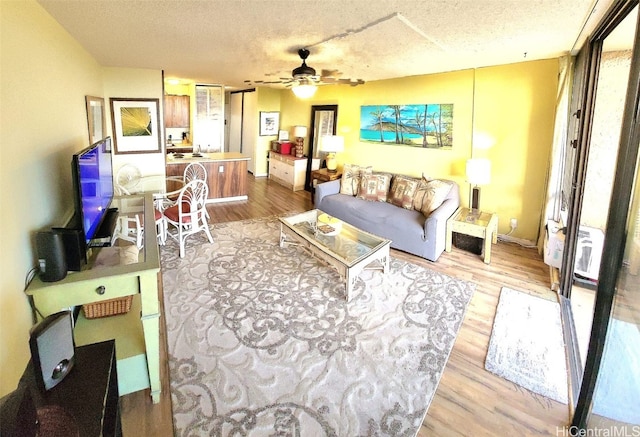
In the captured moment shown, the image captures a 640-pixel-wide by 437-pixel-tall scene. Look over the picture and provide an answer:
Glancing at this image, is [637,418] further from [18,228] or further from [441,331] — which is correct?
[18,228]

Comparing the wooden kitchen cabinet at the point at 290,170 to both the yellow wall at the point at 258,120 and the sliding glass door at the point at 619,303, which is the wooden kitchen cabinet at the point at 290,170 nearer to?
the yellow wall at the point at 258,120

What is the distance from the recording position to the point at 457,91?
14.8ft

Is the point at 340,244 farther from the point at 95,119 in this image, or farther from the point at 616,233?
the point at 95,119

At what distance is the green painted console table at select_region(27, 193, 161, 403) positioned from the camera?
158 cm

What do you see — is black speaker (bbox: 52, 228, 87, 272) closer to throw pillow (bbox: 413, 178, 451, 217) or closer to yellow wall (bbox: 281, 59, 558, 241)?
throw pillow (bbox: 413, 178, 451, 217)

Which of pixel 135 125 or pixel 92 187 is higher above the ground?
pixel 135 125

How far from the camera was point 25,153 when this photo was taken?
1.57m

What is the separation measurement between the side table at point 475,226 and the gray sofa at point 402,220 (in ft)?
0.28

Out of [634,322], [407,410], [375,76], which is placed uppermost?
[375,76]

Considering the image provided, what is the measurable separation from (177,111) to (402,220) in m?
5.86

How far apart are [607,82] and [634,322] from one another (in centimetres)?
301

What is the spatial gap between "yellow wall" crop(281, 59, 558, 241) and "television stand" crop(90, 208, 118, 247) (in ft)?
13.1

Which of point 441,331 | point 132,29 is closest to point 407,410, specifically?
point 441,331

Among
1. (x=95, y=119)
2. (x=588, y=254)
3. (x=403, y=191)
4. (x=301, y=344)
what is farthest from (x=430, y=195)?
(x=95, y=119)
